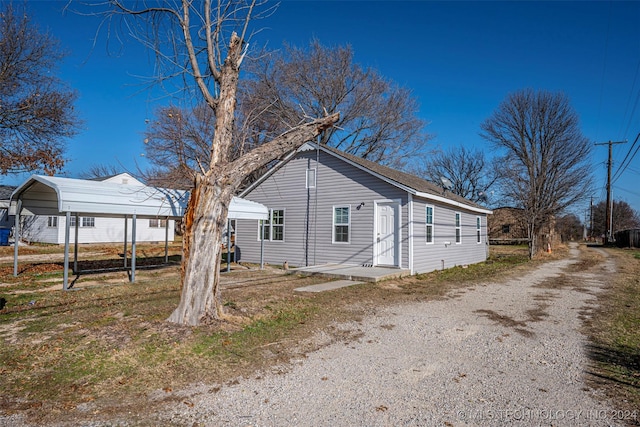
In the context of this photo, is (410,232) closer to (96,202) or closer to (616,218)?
(96,202)

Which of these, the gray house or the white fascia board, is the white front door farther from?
the white fascia board

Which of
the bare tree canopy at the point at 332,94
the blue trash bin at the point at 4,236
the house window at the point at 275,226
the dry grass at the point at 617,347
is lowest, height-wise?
the dry grass at the point at 617,347

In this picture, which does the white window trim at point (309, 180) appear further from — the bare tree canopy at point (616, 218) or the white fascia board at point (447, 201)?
the bare tree canopy at point (616, 218)

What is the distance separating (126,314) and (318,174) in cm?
959

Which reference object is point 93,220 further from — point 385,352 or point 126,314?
point 385,352

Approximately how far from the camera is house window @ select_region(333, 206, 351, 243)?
1429cm

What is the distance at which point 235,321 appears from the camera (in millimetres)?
6043

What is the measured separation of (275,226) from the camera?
16078 millimetres

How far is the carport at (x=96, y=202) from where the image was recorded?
8914mm

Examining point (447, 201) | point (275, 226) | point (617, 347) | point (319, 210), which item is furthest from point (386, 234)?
point (617, 347)

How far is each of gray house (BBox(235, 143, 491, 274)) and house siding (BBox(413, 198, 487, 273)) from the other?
1.4 inches

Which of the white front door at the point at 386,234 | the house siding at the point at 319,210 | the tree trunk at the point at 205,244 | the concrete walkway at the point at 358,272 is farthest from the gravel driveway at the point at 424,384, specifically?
the house siding at the point at 319,210

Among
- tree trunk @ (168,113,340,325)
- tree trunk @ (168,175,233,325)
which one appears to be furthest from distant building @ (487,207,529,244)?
tree trunk @ (168,175,233,325)

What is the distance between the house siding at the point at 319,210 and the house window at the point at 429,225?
1.49 m
